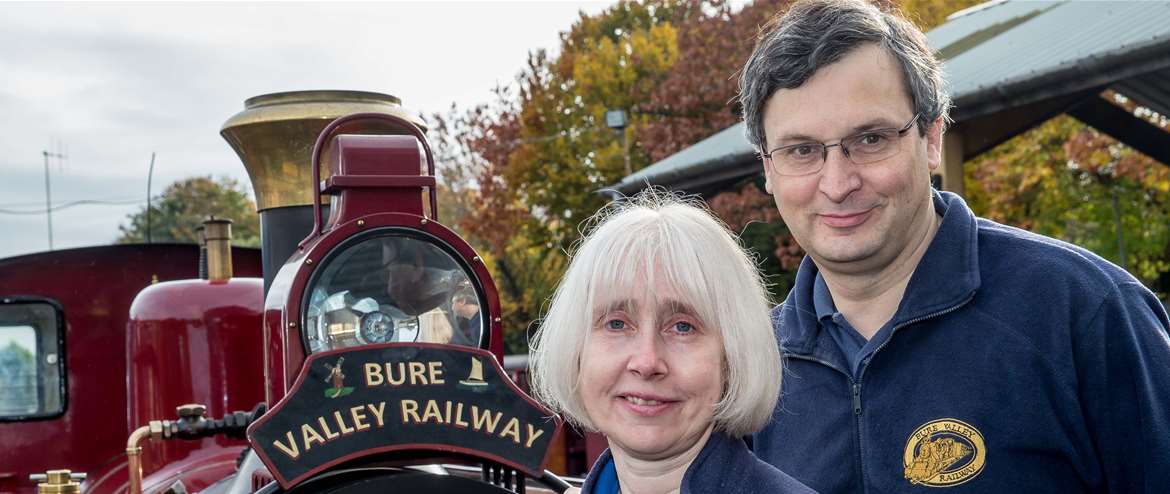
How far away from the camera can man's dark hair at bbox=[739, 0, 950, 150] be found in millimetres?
1935

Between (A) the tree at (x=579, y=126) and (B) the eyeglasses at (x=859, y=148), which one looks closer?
(B) the eyeglasses at (x=859, y=148)

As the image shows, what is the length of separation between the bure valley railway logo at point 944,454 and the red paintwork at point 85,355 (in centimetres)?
400

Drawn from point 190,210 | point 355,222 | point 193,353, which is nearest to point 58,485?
point 193,353

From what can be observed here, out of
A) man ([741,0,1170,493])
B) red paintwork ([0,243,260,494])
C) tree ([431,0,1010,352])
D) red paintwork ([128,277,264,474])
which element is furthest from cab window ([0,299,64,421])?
tree ([431,0,1010,352])

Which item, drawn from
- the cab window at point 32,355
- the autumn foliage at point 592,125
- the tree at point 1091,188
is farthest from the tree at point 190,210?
the cab window at point 32,355

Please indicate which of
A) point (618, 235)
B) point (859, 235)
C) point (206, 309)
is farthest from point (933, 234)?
point (206, 309)

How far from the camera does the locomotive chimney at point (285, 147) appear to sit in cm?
328

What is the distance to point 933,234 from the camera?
6.82 feet

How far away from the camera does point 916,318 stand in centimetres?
196

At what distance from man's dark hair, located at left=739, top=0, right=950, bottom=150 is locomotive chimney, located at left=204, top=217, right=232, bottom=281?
8.74 feet

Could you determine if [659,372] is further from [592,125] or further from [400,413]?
[592,125]

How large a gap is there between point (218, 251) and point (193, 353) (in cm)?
40

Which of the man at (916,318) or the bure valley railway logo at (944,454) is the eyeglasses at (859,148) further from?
the bure valley railway logo at (944,454)

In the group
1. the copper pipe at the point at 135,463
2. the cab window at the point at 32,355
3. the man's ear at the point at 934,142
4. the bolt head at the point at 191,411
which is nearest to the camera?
the man's ear at the point at 934,142
